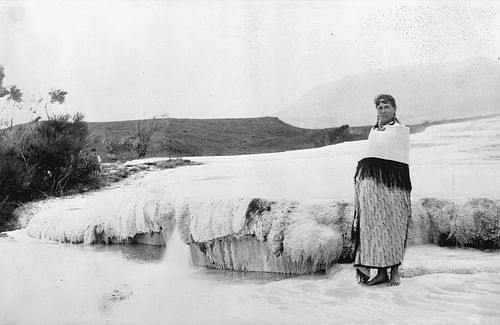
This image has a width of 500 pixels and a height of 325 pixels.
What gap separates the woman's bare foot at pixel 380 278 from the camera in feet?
10.6

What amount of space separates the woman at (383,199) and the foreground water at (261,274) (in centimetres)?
9

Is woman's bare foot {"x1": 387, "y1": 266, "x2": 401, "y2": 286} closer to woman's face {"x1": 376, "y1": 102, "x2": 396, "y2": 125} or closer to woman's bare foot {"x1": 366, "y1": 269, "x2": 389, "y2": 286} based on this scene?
woman's bare foot {"x1": 366, "y1": 269, "x2": 389, "y2": 286}

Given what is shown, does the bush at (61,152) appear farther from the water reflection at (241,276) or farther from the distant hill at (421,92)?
the distant hill at (421,92)

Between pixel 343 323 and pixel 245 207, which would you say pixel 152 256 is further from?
pixel 343 323

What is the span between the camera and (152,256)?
11.8 feet

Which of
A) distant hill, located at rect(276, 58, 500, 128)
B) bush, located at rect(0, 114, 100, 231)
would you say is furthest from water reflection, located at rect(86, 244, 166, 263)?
distant hill, located at rect(276, 58, 500, 128)

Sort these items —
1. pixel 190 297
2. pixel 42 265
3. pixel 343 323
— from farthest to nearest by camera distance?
pixel 42 265 → pixel 190 297 → pixel 343 323

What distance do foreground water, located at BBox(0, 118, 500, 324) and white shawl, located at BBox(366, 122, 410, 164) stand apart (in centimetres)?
12

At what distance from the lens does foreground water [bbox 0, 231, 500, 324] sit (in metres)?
3.09

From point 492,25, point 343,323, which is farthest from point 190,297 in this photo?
point 492,25

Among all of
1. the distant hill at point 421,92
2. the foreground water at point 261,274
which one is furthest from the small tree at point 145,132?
the distant hill at point 421,92

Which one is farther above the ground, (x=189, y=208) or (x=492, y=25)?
(x=492, y=25)

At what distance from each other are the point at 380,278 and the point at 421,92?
1168 millimetres

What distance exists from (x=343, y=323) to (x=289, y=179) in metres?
0.91
